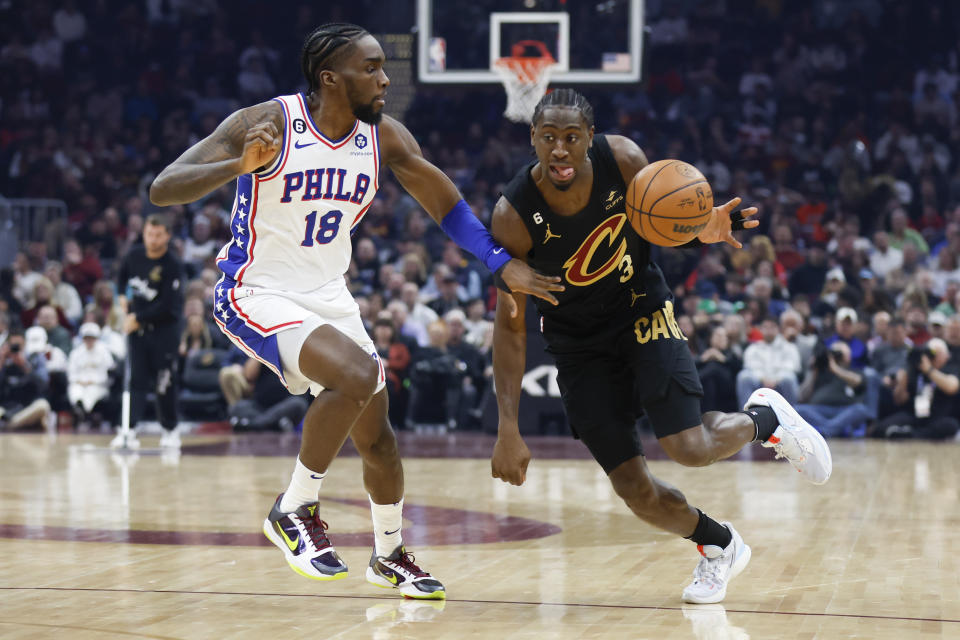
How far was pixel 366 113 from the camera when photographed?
5109mm

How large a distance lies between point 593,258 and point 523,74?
7846mm

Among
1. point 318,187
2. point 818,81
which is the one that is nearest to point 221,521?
point 318,187

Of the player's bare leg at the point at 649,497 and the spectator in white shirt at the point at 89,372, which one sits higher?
the player's bare leg at the point at 649,497

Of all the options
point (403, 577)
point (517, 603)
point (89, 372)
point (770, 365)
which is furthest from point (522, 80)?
point (517, 603)

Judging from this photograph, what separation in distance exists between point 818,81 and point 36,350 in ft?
40.2

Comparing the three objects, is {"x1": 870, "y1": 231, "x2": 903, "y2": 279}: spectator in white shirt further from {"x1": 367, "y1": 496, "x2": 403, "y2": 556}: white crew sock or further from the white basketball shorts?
the white basketball shorts

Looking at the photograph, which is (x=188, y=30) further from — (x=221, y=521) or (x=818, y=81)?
(x=221, y=521)

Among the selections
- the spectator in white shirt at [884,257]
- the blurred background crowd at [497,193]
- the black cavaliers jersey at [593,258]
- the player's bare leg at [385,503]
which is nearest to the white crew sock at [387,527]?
the player's bare leg at [385,503]

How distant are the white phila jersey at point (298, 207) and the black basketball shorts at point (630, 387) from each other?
113 centimetres

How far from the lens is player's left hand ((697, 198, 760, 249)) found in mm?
4996

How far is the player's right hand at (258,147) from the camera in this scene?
15.2 ft

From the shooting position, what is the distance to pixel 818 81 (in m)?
19.6

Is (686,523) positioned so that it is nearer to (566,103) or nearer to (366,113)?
(566,103)

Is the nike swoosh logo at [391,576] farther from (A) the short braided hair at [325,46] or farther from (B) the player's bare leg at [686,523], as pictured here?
(A) the short braided hair at [325,46]
